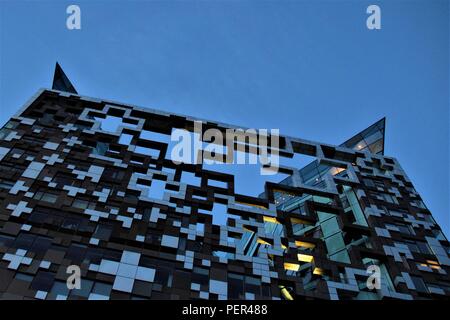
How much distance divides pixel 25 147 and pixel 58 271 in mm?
11525

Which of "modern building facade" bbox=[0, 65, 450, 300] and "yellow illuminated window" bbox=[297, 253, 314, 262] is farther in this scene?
"yellow illuminated window" bbox=[297, 253, 314, 262]

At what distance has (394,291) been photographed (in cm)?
2653

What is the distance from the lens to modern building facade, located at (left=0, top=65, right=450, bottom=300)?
23844 millimetres

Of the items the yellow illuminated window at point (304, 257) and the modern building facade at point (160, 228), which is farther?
the yellow illuminated window at point (304, 257)

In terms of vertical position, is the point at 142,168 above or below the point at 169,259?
above

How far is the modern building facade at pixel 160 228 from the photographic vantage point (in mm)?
23844

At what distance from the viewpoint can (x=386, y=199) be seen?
3494cm

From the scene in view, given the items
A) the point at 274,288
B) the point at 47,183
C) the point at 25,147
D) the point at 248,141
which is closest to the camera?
the point at 274,288

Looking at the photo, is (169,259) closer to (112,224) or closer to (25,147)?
(112,224)

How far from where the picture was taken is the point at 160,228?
27.1 metres

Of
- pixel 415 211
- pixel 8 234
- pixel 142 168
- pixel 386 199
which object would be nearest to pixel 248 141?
pixel 142 168
